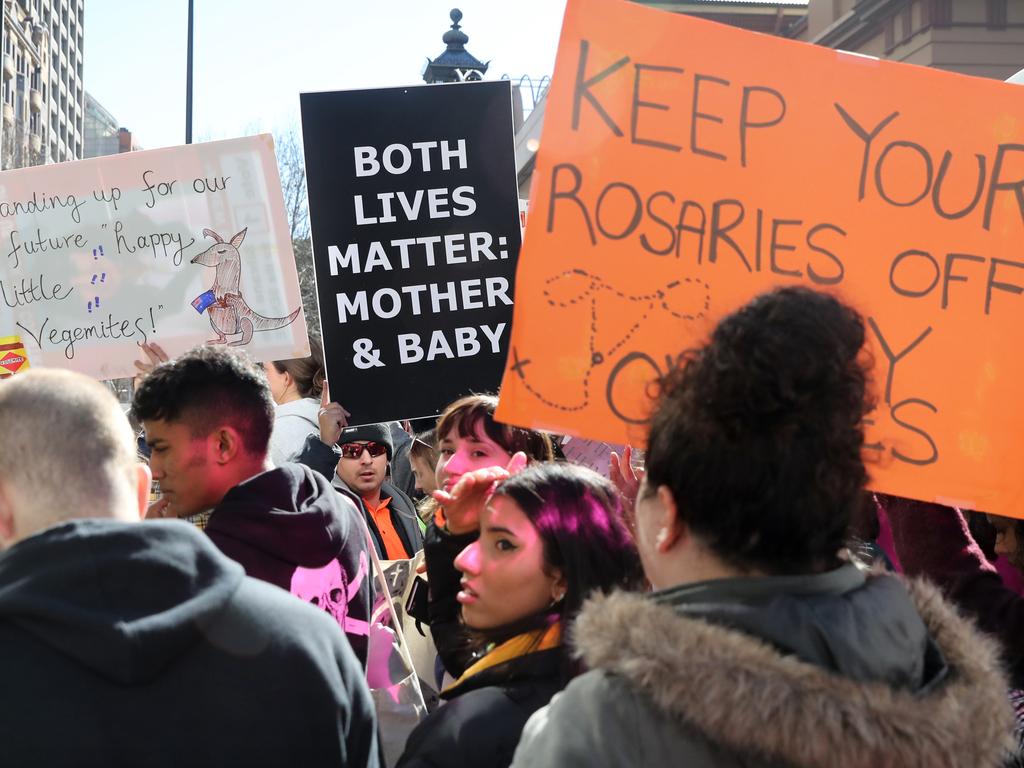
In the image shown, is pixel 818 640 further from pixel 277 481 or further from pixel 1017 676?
pixel 1017 676

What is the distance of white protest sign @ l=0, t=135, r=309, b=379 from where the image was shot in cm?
458

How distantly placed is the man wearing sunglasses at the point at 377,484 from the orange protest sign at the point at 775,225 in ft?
10.0

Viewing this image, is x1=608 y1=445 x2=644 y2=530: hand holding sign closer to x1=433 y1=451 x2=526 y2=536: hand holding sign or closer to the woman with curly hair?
x1=433 y1=451 x2=526 y2=536: hand holding sign

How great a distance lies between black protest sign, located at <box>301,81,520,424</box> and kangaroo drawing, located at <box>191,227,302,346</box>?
0.50m

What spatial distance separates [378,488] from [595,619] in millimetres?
4217

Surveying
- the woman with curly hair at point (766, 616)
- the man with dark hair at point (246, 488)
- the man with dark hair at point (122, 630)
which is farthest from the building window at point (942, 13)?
the man with dark hair at point (122, 630)

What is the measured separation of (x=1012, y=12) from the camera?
16.0m

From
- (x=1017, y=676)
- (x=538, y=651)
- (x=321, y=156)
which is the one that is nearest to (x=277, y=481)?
(x=538, y=651)

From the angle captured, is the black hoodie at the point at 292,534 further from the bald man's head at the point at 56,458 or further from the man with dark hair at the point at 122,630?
the bald man's head at the point at 56,458

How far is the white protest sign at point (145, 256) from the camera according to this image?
180 inches

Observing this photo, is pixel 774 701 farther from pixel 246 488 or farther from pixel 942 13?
pixel 942 13

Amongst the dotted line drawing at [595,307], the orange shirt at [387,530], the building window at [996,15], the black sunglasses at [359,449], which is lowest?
the orange shirt at [387,530]

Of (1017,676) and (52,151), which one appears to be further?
(52,151)

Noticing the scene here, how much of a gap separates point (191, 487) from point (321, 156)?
5.74 feet
